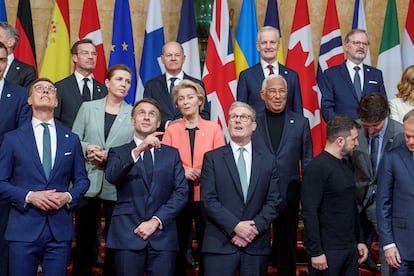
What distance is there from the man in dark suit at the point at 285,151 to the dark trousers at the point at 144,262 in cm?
95

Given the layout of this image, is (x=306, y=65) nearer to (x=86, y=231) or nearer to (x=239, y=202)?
(x=239, y=202)

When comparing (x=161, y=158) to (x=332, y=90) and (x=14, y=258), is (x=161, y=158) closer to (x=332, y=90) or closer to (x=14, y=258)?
(x=14, y=258)

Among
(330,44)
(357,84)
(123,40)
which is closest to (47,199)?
(357,84)

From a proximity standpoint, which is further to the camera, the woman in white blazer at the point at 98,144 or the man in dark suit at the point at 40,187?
the woman in white blazer at the point at 98,144

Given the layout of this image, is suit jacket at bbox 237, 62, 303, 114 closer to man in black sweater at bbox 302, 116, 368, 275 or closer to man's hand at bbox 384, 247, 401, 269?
man in black sweater at bbox 302, 116, 368, 275

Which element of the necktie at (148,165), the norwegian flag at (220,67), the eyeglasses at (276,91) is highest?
the norwegian flag at (220,67)

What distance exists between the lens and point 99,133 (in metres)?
5.00

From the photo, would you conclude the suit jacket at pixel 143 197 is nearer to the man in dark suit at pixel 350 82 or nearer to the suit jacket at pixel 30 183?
the suit jacket at pixel 30 183

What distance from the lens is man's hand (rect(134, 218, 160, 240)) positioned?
14.6 feet

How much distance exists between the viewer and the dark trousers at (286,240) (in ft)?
16.6

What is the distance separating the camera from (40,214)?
4387 mm

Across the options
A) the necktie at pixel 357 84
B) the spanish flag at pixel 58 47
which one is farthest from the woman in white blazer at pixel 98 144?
the spanish flag at pixel 58 47

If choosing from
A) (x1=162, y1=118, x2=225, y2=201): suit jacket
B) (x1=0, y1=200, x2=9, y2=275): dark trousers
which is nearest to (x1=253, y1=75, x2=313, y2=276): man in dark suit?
(x1=162, y1=118, x2=225, y2=201): suit jacket

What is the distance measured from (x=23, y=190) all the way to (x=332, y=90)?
2721 millimetres
